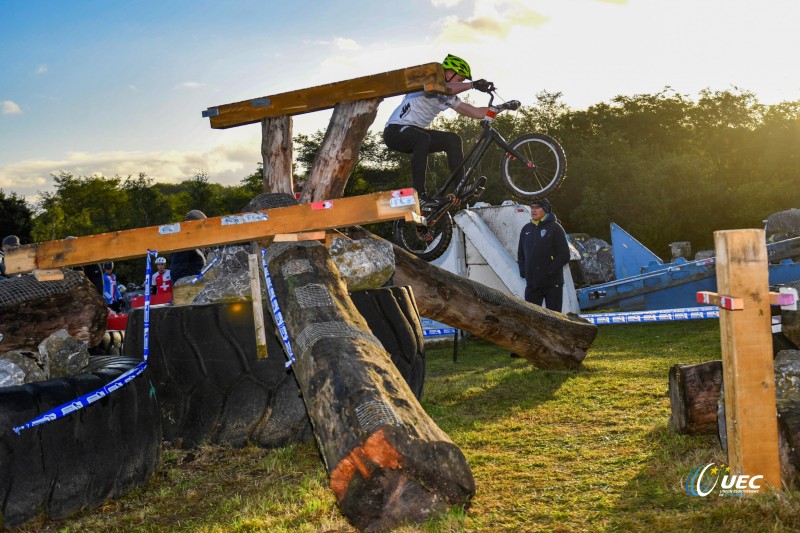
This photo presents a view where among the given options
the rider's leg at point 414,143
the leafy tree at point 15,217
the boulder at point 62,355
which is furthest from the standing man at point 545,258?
the leafy tree at point 15,217

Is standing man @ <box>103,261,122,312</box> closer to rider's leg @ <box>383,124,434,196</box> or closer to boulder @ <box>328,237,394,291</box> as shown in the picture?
rider's leg @ <box>383,124,434,196</box>

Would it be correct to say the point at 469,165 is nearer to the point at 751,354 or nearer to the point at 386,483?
the point at 751,354

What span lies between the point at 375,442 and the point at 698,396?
2293 millimetres

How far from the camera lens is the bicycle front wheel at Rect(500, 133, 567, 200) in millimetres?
8427

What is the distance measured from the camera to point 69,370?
4.34m

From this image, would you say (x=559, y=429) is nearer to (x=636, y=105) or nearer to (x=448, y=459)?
(x=448, y=459)

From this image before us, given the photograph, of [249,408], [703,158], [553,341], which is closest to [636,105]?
[703,158]

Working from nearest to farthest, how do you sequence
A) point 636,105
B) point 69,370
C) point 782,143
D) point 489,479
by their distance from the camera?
point 489,479, point 69,370, point 782,143, point 636,105

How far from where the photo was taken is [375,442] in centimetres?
317

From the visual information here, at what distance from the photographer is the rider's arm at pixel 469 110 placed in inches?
316

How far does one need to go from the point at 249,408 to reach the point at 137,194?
183 ft

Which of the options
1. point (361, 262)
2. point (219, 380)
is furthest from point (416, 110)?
point (219, 380)

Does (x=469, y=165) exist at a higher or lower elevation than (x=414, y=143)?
lower

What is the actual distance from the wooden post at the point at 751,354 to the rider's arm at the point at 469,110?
489 centimetres
